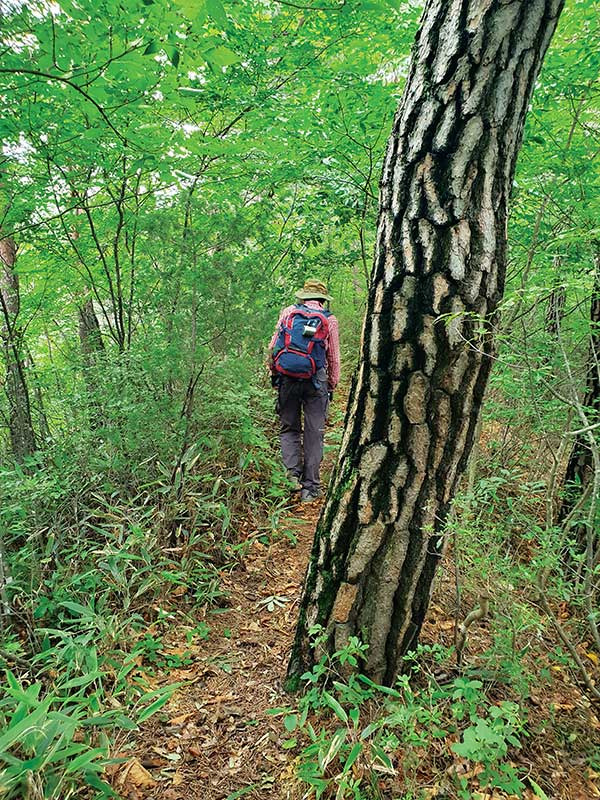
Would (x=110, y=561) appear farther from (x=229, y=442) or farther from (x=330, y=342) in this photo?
(x=330, y=342)

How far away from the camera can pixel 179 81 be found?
122 inches

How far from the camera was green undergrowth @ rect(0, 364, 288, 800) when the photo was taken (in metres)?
1.78

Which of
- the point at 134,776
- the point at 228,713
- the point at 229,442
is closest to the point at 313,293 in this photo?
the point at 229,442

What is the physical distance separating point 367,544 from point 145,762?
53.9 inches

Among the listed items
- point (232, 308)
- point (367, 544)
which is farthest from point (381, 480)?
point (232, 308)

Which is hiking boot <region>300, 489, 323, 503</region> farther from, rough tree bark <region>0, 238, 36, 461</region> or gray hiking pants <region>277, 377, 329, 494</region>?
rough tree bark <region>0, 238, 36, 461</region>

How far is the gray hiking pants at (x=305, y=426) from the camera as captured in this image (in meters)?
4.57

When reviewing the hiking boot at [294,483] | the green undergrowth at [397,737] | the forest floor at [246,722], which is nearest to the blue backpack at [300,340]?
the hiking boot at [294,483]

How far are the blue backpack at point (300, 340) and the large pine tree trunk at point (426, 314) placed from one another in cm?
233

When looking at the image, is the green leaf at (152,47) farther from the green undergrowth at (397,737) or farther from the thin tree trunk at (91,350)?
the green undergrowth at (397,737)

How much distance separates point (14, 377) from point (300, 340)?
9.40 feet

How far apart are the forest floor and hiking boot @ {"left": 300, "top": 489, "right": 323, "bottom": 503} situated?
1353 millimetres

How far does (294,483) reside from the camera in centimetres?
456

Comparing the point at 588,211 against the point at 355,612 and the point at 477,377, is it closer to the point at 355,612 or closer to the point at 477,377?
the point at 477,377
